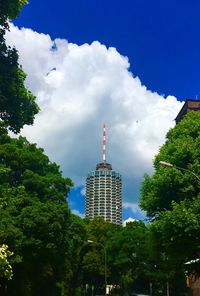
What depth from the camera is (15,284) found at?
36000 mm

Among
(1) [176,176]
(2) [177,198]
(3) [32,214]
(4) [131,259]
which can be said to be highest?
(4) [131,259]

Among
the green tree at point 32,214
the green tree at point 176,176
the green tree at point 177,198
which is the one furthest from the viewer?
the green tree at point 32,214

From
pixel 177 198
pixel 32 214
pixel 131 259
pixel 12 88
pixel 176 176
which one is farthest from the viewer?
pixel 131 259

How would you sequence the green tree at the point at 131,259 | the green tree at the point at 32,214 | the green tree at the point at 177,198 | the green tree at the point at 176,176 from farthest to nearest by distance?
1. the green tree at the point at 131,259
2. the green tree at the point at 32,214
3. the green tree at the point at 176,176
4. the green tree at the point at 177,198

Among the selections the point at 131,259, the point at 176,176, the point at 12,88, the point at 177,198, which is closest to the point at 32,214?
the point at 177,198

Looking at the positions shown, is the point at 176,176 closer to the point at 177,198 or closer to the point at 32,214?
the point at 177,198

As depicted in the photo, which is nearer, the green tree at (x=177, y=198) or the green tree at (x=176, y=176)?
the green tree at (x=177, y=198)

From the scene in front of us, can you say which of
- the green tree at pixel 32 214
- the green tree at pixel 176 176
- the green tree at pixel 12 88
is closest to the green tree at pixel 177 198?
the green tree at pixel 176 176

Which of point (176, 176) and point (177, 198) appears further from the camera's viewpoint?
point (177, 198)

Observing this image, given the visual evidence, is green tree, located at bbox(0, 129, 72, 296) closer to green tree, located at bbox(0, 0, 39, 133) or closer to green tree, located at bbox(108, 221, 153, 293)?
green tree, located at bbox(0, 0, 39, 133)

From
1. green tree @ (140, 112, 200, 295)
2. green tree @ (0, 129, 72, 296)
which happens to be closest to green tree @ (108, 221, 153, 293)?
green tree @ (0, 129, 72, 296)

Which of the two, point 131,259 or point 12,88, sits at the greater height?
point 131,259

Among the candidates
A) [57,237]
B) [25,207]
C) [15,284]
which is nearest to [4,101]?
[25,207]

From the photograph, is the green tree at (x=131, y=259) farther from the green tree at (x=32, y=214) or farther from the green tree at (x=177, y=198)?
the green tree at (x=177, y=198)
